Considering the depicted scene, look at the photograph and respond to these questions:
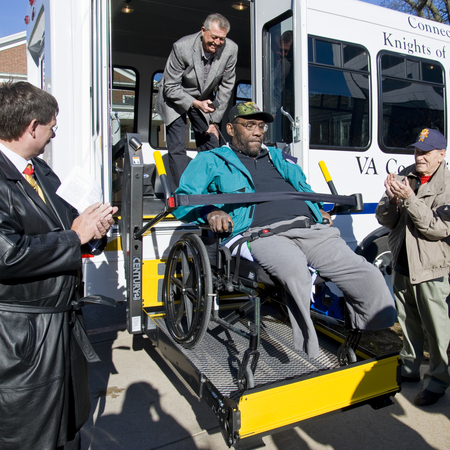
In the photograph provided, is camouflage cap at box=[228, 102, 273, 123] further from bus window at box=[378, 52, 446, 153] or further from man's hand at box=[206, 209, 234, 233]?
bus window at box=[378, 52, 446, 153]

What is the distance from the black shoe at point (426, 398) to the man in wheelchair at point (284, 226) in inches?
32.3

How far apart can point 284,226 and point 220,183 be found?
0.52 m

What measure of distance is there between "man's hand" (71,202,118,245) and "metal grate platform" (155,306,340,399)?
3.73 feet

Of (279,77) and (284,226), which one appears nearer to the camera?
→ (284,226)

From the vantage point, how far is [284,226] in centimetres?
263

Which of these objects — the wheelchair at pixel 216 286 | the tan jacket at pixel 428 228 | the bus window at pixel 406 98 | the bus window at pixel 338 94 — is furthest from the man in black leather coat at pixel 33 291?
the bus window at pixel 406 98

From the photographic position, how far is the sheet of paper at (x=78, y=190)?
67.2 inches

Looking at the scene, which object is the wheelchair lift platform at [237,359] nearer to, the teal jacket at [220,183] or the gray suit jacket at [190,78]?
the teal jacket at [220,183]

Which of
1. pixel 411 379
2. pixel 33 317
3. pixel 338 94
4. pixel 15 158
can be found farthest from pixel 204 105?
pixel 411 379

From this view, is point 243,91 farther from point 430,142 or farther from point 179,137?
point 430,142

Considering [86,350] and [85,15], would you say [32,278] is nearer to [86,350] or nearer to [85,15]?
[86,350]

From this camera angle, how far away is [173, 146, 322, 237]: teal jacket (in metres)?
2.74

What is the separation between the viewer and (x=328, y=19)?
13.4ft

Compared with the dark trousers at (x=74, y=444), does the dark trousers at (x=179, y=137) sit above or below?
above
